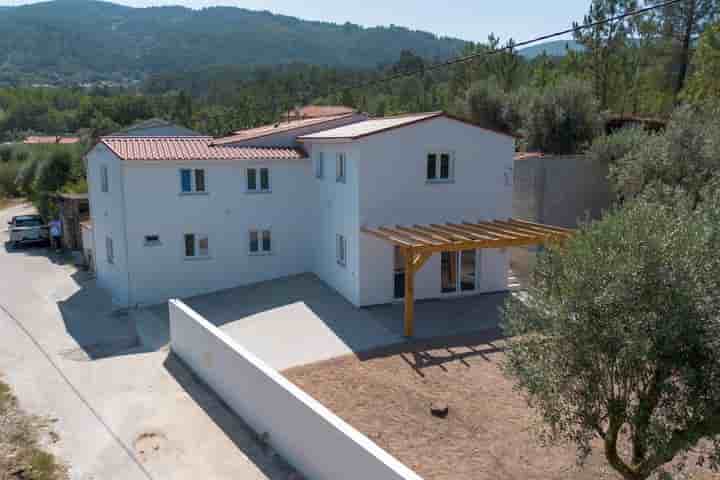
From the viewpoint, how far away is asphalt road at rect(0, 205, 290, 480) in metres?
10.7

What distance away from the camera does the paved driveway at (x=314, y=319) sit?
51.1ft

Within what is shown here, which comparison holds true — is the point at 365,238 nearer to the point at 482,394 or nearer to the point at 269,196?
the point at 269,196

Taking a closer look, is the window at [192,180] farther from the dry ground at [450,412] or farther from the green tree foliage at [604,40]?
the green tree foliage at [604,40]

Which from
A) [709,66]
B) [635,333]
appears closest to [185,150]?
[635,333]

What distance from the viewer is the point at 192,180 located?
2047 centimetres

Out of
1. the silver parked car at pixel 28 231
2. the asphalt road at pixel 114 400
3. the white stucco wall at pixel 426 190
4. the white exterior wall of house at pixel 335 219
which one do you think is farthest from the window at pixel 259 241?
the silver parked car at pixel 28 231

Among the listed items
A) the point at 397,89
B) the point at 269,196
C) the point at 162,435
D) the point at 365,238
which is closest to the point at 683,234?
the point at 162,435

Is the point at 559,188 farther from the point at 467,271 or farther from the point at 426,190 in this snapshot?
the point at 426,190

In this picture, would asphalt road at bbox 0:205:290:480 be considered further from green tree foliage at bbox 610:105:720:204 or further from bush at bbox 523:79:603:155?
bush at bbox 523:79:603:155

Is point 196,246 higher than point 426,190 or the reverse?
the reverse

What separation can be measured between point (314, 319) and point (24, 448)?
8400 millimetres

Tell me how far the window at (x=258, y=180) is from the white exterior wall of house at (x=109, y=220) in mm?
4226

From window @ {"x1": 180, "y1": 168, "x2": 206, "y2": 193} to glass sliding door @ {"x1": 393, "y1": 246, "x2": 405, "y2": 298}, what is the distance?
7.18 meters

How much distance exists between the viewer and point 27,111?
111 meters
